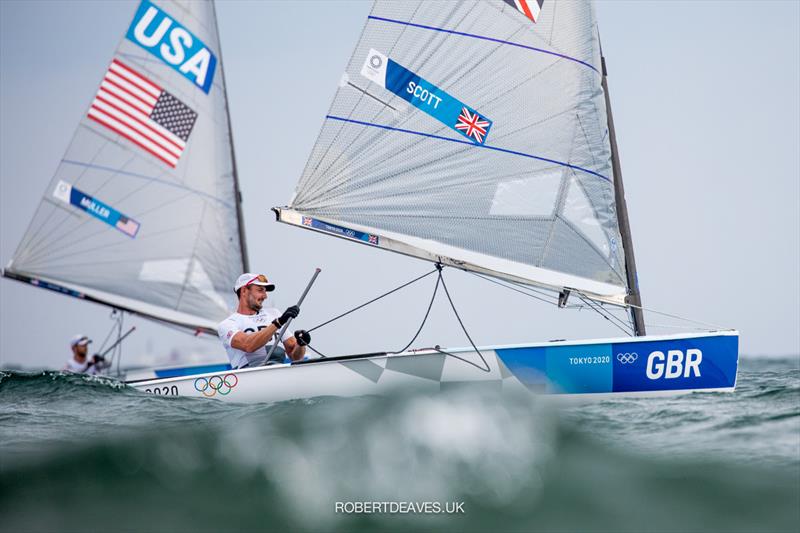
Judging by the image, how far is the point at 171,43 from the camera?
14.0 metres

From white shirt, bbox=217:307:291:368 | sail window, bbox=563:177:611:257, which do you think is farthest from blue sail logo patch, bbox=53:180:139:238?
sail window, bbox=563:177:611:257

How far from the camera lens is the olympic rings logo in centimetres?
751

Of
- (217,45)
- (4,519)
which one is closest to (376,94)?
(4,519)

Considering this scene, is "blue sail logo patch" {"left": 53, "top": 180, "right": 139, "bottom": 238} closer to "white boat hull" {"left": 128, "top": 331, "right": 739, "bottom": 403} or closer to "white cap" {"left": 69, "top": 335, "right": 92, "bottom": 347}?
"white cap" {"left": 69, "top": 335, "right": 92, "bottom": 347}

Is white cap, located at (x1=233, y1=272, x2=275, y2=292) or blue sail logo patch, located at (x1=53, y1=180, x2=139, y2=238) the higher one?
blue sail logo patch, located at (x1=53, y1=180, x2=139, y2=238)

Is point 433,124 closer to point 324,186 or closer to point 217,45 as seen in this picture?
point 324,186

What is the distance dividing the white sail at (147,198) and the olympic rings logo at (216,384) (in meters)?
6.45

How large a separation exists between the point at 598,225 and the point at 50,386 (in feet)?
17.4

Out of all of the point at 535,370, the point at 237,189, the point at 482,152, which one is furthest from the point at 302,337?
the point at 237,189

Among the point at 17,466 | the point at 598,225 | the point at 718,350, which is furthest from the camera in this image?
the point at 598,225

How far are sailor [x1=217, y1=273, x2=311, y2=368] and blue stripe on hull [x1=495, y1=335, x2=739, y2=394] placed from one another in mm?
1836

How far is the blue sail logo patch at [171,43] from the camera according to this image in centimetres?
1391

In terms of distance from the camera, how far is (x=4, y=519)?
17.4 feet

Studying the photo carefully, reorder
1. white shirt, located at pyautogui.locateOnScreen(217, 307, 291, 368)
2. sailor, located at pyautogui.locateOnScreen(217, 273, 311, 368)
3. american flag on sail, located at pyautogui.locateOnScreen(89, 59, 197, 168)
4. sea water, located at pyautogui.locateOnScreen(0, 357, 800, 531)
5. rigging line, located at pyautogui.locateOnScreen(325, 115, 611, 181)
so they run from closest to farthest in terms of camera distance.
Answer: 1. sea water, located at pyautogui.locateOnScreen(0, 357, 800, 531)
2. sailor, located at pyautogui.locateOnScreen(217, 273, 311, 368)
3. white shirt, located at pyautogui.locateOnScreen(217, 307, 291, 368)
4. rigging line, located at pyautogui.locateOnScreen(325, 115, 611, 181)
5. american flag on sail, located at pyautogui.locateOnScreen(89, 59, 197, 168)
